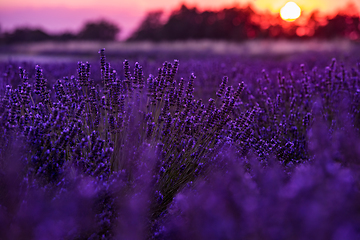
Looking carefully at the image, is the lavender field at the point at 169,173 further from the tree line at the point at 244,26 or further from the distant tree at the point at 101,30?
the distant tree at the point at 101,30

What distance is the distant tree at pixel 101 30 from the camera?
32.7m

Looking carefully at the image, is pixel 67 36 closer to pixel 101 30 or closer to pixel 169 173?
pixel 101 30

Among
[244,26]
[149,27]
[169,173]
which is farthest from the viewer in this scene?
[149,27]

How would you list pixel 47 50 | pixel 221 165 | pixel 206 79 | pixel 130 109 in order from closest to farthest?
pixel 221 165 < pixel 130 109 < pixel 206 79 < pixel 47 50

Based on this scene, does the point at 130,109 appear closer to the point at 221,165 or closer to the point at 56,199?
the point at 221,165

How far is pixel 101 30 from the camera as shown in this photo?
33031mm

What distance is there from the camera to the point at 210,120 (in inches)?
78.4

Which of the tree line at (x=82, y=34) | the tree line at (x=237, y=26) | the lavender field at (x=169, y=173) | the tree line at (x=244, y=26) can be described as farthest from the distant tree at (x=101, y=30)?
the lavender field at (x=169, y=173)

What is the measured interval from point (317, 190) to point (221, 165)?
3.21 ft

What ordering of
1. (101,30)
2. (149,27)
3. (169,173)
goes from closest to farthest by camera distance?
(169,173)
(149,27)
(101,30)

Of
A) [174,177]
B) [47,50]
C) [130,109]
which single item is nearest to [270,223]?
[174,177]

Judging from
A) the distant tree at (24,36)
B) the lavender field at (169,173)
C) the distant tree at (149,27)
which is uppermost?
the distant tree at (149,27)

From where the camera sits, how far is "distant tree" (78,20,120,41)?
32.7m

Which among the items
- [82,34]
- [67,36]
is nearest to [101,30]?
[82,34]
